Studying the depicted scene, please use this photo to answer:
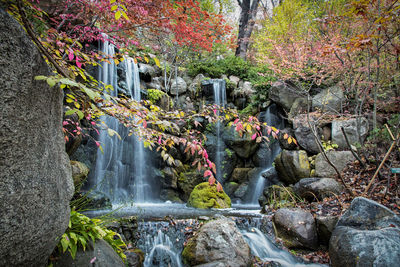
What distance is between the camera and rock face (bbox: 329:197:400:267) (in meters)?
2.99

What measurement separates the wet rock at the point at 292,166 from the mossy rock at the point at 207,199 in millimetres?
2675

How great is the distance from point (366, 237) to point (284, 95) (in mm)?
8444

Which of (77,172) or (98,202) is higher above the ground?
(77,172)

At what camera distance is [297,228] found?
4.53 metres

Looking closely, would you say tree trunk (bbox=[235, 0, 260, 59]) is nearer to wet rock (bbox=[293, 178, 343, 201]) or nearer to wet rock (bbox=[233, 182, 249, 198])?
wet rock (bbox=[233, 182, 249, 198])

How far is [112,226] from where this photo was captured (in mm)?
4016

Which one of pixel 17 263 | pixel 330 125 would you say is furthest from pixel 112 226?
pixel 330 125

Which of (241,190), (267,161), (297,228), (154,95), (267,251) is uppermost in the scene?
(154,95)

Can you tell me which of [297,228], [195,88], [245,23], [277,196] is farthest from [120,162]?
[245,23]

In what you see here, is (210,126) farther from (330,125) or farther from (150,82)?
(330,125)

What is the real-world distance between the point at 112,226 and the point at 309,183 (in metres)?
5.36

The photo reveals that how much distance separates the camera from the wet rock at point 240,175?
1058 centimetres

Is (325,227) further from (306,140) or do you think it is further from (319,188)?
(306,140)

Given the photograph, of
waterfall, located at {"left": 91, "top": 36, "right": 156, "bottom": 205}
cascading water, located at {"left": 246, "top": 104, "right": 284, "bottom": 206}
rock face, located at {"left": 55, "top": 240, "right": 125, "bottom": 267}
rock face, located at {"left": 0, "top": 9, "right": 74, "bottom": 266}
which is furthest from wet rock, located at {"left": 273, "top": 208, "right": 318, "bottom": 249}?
waterfall, located at {"left": 91, "top": 36, "right": 156, "bottom": 205}
